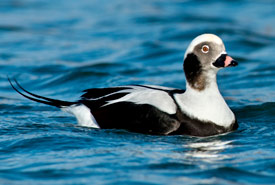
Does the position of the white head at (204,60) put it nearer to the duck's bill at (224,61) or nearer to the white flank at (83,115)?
the duck's bill at (224,61)

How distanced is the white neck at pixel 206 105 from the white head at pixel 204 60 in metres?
0.06

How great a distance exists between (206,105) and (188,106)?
212 mm

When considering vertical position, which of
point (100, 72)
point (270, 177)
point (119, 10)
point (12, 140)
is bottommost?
point (270, 177)

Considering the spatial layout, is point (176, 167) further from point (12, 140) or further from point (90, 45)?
point (90, 45)

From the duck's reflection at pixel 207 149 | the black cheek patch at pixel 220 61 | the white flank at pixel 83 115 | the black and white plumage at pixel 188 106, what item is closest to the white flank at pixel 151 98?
the black and white plumage at pixel 188 106

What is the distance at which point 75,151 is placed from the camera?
292 inches

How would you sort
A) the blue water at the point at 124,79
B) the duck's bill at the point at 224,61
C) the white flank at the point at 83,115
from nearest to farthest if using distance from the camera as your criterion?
the blue water at the point at 124,79 → the duck's bill at the point at 224,61 → the white flank at the point at 83,115

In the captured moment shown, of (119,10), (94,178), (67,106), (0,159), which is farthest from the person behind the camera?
(119,10)

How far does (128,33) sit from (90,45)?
138cm

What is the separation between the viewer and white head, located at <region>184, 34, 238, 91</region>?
25.8 feet

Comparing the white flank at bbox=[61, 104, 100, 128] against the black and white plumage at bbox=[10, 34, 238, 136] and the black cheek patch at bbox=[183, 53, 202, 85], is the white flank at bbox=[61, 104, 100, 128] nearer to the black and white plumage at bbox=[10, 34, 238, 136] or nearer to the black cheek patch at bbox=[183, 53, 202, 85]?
the black and white plumage at bbox=[10, 34, 238, 136]

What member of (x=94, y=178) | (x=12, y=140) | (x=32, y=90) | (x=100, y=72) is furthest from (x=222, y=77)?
(x=94, y=178)

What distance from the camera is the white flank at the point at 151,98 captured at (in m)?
7.79

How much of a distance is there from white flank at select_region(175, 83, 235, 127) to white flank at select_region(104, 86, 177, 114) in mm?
121
